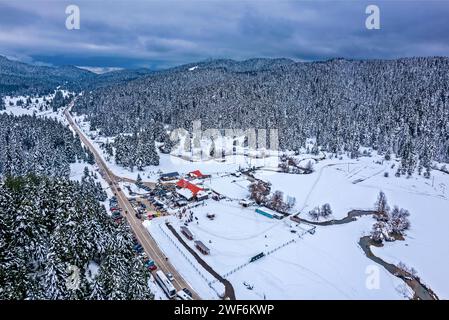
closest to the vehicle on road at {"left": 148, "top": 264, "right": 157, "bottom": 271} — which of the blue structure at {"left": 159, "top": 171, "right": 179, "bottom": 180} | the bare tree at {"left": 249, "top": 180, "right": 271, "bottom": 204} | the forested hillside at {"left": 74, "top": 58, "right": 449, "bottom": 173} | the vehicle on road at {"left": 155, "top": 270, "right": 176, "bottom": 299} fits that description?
the vehicle on road at {"left": 155, "top": 270, "right": 176, "bottom": 299}

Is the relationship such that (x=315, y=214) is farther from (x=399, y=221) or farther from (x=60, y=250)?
(x=60, y=250)

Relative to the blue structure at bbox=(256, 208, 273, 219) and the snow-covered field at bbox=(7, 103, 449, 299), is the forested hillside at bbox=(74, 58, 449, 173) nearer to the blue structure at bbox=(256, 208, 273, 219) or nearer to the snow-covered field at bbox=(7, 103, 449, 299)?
the snow-covered field at bbox=(7, 103, 449, 299)

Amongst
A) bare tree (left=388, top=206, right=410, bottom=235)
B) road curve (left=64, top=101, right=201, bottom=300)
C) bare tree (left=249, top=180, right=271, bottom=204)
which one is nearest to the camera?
road curve (left=64, top=101, right=201, bottom=300)

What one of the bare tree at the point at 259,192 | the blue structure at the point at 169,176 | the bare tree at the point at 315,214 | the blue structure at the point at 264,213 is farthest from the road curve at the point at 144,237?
the bare tree at the point at 315,214

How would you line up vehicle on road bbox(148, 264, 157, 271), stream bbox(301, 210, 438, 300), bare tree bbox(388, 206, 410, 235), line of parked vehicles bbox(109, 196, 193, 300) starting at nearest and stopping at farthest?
line of parked vehicles bbox(109, 196, 193, 300) → stream bbox(301, 210, 438, 300) → vehicle on road bbox(148, 264, 157, 271) → bare tree bbox(388, 206, 410, 235)

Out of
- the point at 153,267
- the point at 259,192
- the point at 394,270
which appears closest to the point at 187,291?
the point at 153,267

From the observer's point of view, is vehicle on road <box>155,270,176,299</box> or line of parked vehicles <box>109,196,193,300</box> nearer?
line of parked vehicles <box>109,196,193,300</box>

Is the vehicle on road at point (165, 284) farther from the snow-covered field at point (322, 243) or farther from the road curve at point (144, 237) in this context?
the snow-covered field at point (322, 243)

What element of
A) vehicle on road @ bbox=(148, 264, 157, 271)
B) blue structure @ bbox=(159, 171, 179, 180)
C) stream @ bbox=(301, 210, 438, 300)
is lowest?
stream @ bbox=(301, 210, 438, 300)
